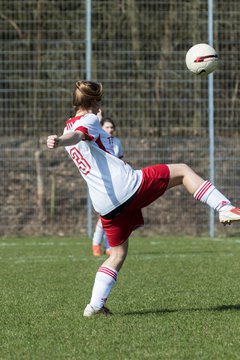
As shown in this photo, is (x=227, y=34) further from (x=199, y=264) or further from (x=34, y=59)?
(x=199, y=264)

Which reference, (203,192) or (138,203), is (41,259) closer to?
(138,203)

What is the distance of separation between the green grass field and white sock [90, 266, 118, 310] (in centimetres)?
17

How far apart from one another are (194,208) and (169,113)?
1.92 meters

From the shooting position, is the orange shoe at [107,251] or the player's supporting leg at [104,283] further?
the orange shoe at [107,251]

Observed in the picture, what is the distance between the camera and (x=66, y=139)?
6.11 meters

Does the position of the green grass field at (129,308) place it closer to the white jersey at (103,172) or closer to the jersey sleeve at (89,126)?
the white jersey at (103,172)

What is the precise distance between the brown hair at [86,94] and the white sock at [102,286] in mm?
1258

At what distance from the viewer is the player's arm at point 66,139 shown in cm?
595

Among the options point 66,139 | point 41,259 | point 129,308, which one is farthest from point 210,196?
point 41,259

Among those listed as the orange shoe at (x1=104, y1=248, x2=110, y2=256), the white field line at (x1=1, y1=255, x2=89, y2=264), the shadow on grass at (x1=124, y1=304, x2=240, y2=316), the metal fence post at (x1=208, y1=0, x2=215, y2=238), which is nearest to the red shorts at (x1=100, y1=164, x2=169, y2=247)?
the shadow on grass at (x1=124, y1=304, x2=240, y2=316)

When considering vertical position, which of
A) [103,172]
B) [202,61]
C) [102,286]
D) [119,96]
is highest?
[202,61]

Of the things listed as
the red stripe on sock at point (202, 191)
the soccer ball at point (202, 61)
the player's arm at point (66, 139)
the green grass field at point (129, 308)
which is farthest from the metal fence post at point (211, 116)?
the player's arm at point (66, 139)

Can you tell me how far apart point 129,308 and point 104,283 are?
555 mm

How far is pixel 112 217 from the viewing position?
6.73 metres
